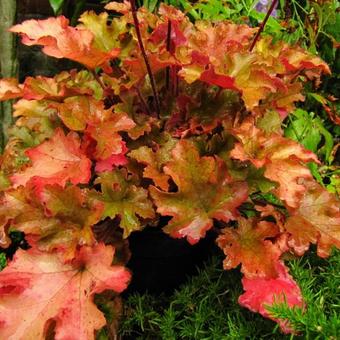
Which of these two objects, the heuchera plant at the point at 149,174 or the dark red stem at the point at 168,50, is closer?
the heuchera plant at the point at 149,174

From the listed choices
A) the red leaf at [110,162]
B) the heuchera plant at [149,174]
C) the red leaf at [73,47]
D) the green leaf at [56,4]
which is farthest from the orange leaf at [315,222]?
the green leaf at [56,4]

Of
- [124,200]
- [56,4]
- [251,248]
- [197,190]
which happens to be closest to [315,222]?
[251,248]

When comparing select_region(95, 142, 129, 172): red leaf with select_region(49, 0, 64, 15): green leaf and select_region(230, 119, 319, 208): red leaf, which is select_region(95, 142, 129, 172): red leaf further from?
select_region(49, 0, 64, 15): green leaf

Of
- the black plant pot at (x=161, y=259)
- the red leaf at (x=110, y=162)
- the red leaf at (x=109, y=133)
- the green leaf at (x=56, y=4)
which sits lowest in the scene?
the black plant pot at (x=161, y=259)

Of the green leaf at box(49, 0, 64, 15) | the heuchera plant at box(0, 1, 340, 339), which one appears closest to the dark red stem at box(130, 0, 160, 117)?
the heuchera plant at box(0, 1, 340, 339)

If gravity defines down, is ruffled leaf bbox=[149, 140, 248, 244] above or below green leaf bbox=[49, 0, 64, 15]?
above

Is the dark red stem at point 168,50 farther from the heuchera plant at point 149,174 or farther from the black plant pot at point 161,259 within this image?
the black plant pot at point 161,259

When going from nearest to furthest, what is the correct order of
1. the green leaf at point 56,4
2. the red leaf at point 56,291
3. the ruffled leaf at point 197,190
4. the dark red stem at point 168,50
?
the red leaf at point 56,291 → the ruffled leaf at point 197,190 → the dark red stem at point 168,50 → the green leaf at point 56,4
